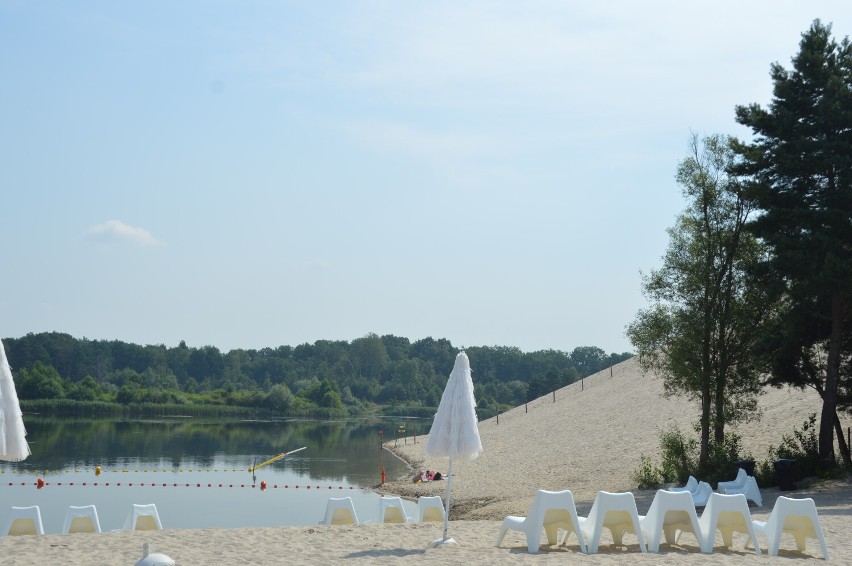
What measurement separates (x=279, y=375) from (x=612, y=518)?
137m

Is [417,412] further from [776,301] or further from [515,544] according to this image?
[515,544]

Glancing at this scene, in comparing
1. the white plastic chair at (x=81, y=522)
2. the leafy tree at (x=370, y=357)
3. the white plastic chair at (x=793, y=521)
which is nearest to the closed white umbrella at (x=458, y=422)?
the white plastic chair at (x=793, y=521)

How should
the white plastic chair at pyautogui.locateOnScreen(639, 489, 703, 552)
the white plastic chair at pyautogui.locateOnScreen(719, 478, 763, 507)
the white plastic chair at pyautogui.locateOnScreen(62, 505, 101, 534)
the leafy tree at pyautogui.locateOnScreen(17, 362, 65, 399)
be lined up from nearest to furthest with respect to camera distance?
the white plastic chair at pyautogui.locateOnScreen(639, 489, 703, 552) < the white plastic chair at pyautogui.locateOnScreen(62, 505, 101, 534) < the white plastic chair at pyautogui.locateOnScreen(719, 478, 763, 507) < the leafy tree at pyautogui.locateOnScreen(17, 362, 65, 399)

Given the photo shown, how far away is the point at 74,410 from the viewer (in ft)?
285

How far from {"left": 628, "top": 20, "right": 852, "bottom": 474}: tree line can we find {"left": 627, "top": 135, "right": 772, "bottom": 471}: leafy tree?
27mm

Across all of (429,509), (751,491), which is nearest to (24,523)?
(429,509)

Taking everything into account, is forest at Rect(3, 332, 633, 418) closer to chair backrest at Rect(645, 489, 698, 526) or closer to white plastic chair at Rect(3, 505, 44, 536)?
white plastic chair at Rect(3, 505, 44, 536)

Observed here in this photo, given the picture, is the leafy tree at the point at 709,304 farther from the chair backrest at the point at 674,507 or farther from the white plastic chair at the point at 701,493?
the chair backrest at the point at 674,507

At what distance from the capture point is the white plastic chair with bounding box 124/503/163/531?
13.3 meters

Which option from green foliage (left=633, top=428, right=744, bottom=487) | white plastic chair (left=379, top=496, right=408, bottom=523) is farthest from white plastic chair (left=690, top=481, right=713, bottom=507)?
white plastic chair (left=379, top=496, right=408, bottom=523)

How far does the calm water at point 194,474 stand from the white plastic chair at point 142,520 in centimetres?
362

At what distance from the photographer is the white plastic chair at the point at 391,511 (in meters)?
Answer: 14.9

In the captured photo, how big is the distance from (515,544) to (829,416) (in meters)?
12.5

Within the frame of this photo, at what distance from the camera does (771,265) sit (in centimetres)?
2141
